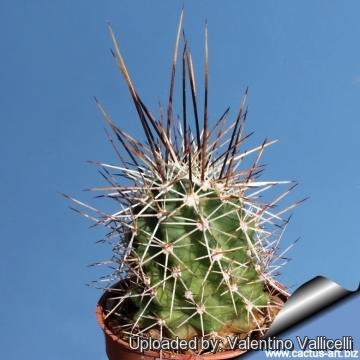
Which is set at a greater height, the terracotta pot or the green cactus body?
the green cactus body

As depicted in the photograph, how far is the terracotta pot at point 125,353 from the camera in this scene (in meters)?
1.27

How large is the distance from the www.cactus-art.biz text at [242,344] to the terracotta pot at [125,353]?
0.02 m

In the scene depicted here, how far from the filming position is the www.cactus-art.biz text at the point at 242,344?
1.30 m

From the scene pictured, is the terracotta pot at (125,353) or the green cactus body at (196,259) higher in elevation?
the green cactus body at (196,259)

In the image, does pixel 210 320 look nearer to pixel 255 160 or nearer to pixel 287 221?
pixel 287 221

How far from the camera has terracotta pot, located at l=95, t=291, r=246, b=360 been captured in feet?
4.17

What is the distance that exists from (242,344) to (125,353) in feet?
0.99

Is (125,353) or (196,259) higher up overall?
(196,259)

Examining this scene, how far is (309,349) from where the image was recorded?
129cm

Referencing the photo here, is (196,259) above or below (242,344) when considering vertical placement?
above

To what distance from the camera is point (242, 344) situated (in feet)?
4.31

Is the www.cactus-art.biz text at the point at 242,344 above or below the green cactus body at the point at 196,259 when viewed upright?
below

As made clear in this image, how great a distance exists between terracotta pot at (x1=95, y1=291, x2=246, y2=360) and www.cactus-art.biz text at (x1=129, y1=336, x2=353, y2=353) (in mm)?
19

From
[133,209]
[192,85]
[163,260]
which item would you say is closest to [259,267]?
[163,260]
